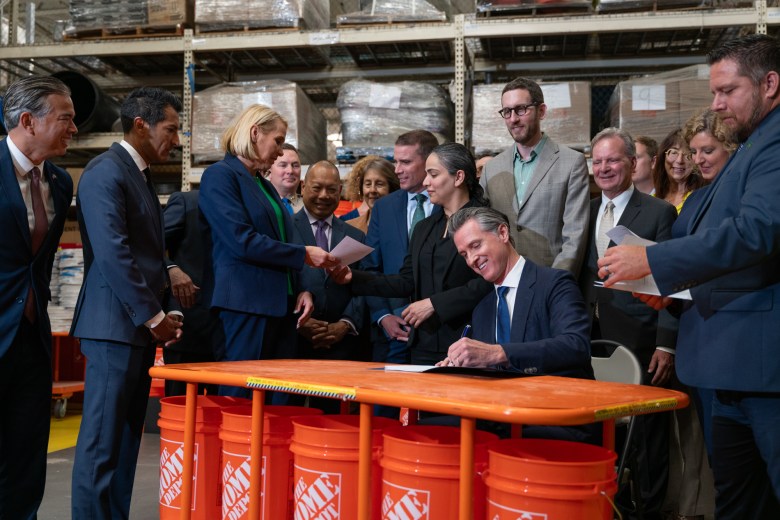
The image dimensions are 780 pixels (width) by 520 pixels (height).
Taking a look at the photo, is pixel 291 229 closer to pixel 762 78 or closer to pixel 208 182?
pixel 208 182

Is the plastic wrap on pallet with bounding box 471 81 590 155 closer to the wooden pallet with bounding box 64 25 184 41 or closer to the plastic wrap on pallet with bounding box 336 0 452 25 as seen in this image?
the plastic wrap on pallet with bounding box 336 0 452 25

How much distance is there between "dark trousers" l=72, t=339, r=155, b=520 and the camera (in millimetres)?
2480

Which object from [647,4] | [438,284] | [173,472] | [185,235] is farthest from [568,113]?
[173,472]

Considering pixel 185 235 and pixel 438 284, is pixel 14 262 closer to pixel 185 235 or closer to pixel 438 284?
pixel 185 235

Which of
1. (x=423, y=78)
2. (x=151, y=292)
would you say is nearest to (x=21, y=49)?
(x=423, y=78)

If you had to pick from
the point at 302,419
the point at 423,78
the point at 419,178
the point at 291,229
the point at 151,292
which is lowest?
the point at 302,419

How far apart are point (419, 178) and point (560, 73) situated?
314 centimetres

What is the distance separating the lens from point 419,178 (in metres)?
3.72

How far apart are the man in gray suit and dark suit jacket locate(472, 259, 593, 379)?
75 centimetres

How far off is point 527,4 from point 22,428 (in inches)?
166

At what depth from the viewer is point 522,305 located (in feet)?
8.26

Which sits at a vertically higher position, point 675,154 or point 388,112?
point 388,112

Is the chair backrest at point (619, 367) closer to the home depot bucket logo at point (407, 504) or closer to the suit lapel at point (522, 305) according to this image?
the suit lapel at point (522, 305)

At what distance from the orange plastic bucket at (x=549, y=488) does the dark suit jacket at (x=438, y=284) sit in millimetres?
1213
